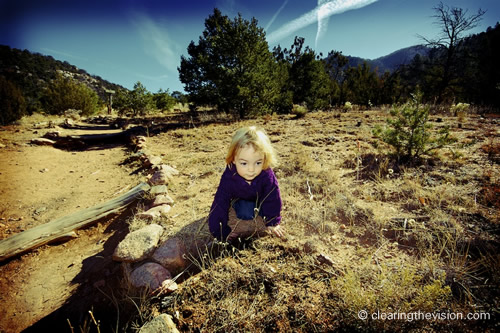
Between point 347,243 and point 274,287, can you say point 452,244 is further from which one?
point 274,287

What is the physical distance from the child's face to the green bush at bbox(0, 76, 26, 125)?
17.3 m

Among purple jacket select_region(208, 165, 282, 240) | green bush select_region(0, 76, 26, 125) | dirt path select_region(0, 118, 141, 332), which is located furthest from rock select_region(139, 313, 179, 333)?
green bush select_region(0, 76, 26, 125)

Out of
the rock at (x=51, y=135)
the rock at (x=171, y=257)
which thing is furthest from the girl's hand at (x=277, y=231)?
the rock at (x=51, y=135)

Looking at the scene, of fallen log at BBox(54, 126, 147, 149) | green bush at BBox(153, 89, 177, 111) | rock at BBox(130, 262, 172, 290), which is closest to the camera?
rock at BBox(130, 262, 172, 290)

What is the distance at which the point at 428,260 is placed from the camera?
157 centimetres

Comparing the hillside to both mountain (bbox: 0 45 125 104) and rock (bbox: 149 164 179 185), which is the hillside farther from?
mountain (bbox: 0 45 125 104)

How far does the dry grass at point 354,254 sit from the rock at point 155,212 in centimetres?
16

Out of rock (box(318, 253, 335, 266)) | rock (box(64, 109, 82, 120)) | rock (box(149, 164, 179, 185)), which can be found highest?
rock (box(64, 109, 82, 120))

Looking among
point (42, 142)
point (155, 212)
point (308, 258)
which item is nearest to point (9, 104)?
point (42, 142)

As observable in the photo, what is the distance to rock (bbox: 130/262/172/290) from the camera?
5.64 feet

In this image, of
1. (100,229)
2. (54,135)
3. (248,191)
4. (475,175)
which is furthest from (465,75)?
(54,135)

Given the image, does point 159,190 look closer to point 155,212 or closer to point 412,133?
point 155,212

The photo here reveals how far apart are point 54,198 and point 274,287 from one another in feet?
15.1

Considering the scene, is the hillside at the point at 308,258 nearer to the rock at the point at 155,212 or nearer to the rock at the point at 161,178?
the rock at the point at 155,212
